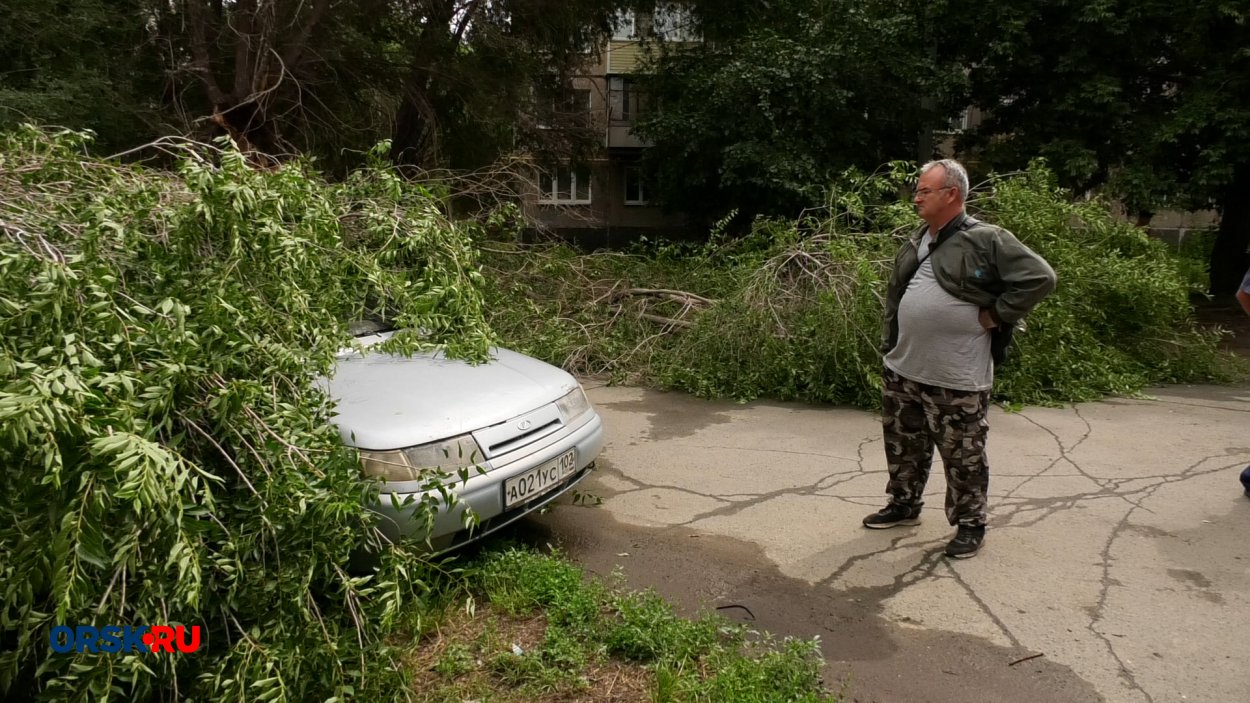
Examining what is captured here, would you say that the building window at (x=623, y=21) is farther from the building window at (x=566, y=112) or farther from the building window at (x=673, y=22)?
the building window at (x=566, y=112)

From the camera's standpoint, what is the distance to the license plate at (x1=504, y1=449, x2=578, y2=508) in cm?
360

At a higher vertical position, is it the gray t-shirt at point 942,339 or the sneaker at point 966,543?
the gray t-shirt at point 942,339

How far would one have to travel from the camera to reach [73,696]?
2.21m

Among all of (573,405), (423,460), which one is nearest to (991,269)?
(573,405)

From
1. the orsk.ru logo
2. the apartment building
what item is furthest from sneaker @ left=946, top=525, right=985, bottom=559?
the apartment building

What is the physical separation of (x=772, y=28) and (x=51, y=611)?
15053 millimetres

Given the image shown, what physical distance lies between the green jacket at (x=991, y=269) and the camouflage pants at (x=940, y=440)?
0.42m

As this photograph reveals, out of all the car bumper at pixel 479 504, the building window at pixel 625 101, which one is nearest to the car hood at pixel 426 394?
the car bumper at pixel 479 504

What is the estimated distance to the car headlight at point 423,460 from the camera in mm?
3326

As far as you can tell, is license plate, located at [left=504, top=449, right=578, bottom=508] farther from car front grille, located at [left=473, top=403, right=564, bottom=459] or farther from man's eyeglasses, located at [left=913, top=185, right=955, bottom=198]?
man's eyeglasses, located at [left=913, top=185, right=955, bottom=198]

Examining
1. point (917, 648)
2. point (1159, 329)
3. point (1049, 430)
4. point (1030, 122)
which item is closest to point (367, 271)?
point (917, 648)

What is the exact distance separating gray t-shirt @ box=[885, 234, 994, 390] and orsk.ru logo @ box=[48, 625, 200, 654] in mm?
3060

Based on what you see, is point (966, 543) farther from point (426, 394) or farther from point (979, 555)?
point (426, 394)

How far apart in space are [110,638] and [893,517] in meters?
3.39
